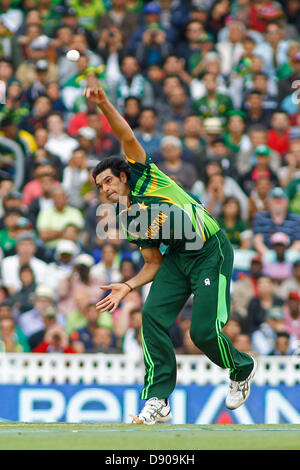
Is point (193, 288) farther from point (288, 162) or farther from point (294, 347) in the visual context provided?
point (288, 162)

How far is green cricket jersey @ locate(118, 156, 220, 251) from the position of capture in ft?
25.2

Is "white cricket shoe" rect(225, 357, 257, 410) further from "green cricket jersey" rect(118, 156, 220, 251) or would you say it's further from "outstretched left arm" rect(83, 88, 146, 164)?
"outstretched left arm" rect(83, 88, 146, 164)

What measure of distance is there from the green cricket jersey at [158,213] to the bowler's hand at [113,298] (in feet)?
1.46

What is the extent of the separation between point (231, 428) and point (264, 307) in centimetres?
539

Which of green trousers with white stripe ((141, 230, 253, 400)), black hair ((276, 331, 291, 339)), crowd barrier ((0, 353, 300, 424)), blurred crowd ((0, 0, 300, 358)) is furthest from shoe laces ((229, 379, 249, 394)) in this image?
black hair ((276, 331, 291, 339))

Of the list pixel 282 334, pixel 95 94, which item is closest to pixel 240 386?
pixel 95 94

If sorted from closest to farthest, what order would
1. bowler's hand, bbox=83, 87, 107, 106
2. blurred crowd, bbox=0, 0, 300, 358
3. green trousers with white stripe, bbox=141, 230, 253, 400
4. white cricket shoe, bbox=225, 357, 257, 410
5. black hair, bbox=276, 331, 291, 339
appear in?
bowler's hand, bbox=83, 87, 107, 106 → green trousers with white stripe, bbox=141, 230, 253, 400 → white cricket shoe, bbox=225, 357, 257, 410 → black hair, bbox=276, 331, 291, 339 → blurred crowd, bbox=0, 0, 300, 358

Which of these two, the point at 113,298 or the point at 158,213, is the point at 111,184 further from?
the point at 113,298

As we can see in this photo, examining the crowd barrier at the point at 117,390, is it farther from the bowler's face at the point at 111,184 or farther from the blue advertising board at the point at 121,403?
the bowler's face at the point at 111,184

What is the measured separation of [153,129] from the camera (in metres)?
14.2

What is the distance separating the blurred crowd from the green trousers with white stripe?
12.7 ft

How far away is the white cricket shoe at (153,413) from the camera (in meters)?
7.63

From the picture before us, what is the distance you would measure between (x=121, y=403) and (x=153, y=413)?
3.36 meters
